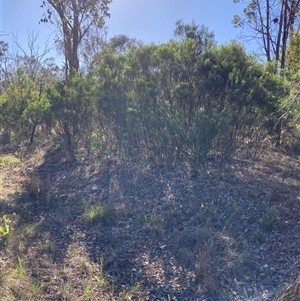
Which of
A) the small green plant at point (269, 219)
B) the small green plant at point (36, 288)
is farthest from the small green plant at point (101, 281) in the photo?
the small green plant at point (269, 219)

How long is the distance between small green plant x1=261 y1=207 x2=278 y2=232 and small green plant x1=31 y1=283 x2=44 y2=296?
9.76ft

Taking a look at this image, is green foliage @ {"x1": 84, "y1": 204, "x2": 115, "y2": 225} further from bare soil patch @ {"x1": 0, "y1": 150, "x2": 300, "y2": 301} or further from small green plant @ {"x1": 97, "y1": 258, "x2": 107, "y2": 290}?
small green plant @ {"x1": 97, "y1": 258, "x2": 107, "y2": 290}

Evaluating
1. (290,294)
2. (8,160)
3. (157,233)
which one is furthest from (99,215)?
(8,160)

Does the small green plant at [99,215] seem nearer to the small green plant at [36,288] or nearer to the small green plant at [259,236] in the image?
the small green plant at [36,288]

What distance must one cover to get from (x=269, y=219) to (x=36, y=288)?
3120mm

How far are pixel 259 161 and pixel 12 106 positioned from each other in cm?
728

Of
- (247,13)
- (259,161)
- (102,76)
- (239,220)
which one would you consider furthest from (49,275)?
(247,13)

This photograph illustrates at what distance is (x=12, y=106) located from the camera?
33.3 ft

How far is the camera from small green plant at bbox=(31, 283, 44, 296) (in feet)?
11.9

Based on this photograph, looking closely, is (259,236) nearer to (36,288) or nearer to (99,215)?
(99,215)

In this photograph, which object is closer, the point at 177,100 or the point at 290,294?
the point at 290,294

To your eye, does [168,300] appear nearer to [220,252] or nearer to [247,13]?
[220,252]

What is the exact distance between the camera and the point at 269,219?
15.5ft

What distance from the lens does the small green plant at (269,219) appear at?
467 cm
